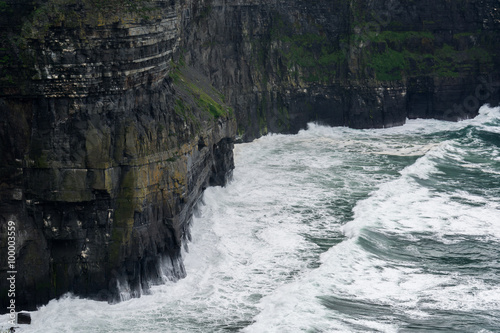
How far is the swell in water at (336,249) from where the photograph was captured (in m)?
38.1

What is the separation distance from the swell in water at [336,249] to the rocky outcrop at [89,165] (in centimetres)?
159

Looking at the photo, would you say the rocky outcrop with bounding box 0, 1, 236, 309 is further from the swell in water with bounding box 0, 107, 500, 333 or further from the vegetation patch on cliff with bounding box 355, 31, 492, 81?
the vegetation patch on cliff with bounding box 355, 31, 492, 81

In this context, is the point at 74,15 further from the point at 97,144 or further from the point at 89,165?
the point at 89,165

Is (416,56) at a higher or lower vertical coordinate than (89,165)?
higher

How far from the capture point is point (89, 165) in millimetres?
38531

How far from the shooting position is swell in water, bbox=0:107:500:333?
38.1 metres

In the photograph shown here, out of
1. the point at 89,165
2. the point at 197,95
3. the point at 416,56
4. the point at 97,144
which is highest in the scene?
the point at 197,95

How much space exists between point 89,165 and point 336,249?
637 inches

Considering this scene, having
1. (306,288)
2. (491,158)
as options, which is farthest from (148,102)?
(491,158)

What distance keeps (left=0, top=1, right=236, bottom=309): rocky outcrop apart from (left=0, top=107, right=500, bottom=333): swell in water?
159cm

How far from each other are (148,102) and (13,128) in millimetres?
7448

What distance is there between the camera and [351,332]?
120 ft

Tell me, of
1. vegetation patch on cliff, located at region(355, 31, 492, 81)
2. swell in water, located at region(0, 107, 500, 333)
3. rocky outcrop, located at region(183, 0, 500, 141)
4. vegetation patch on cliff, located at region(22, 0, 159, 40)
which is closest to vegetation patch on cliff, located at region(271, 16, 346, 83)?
rocky outcrop, located at region(183, 0, 500, 141)

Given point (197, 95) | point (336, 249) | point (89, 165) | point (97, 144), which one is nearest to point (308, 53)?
point (197, 95)
